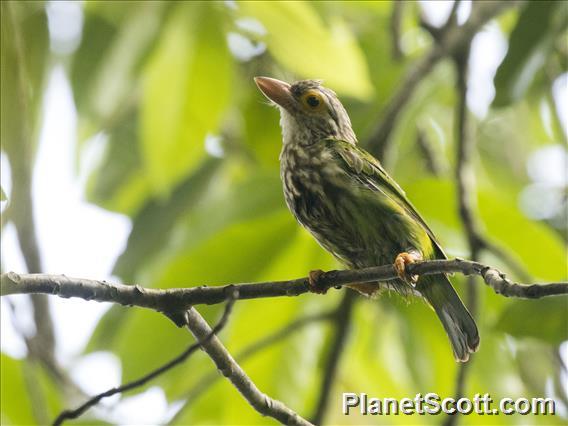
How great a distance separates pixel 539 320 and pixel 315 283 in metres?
0.71

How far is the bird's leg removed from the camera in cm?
177

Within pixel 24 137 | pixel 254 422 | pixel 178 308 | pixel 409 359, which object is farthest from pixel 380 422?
pixel 24 137

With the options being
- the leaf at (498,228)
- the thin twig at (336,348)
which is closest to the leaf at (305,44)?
the leaf at (498,228)

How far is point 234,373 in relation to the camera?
1.91 m

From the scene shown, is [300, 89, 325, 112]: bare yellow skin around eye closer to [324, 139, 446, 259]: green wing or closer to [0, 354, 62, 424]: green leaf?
[324, 139, 446, 259]: green wing

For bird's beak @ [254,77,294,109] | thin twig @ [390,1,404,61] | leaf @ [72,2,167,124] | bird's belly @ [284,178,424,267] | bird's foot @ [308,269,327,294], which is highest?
thin twig @ [390,1,404,61]

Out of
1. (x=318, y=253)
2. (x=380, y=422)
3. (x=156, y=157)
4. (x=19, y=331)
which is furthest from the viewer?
(x=380, y=422)

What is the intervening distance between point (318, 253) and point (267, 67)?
663 mm

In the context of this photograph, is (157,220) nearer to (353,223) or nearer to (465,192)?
(465,192)

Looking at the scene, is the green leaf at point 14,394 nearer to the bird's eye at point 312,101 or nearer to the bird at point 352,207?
the bird at point 352,207

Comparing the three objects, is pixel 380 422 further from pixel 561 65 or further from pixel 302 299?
pixel 561 65

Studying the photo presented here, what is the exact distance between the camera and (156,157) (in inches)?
116

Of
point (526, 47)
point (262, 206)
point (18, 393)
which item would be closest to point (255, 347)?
point (262, 206)

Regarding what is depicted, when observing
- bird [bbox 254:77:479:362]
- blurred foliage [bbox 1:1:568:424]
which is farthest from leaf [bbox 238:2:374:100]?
bird [bbox 254:77:479:362]
